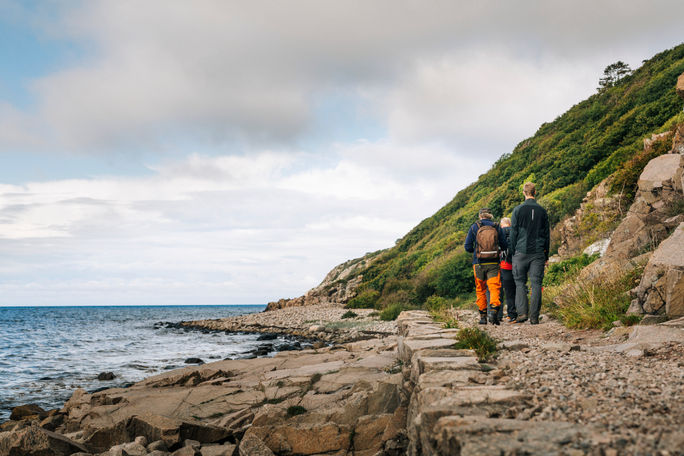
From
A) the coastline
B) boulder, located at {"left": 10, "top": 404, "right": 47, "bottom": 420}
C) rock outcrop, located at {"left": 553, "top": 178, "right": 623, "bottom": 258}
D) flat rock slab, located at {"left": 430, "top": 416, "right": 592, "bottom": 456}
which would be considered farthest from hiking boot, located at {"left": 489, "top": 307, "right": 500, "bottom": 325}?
boulder, located at {"left": 10, "top": 404, "right": 47, "bottom": 420}

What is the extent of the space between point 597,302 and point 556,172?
1900 centimetres

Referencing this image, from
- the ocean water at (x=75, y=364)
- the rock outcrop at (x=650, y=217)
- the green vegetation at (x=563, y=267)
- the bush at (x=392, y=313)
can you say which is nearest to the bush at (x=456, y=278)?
the bush at (x=392, y=313)

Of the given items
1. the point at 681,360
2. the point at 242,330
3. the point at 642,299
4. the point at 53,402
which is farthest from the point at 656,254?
the point at 242,330

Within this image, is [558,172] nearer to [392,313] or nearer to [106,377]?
[392,313]

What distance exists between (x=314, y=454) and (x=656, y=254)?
583 cm

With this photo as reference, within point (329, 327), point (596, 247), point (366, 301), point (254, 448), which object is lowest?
point (329, 327)

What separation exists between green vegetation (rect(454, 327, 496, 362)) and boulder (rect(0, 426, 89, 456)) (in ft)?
16.1

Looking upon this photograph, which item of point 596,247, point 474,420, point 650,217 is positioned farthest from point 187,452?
point 596,247

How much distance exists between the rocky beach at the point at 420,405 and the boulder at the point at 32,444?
0.5 inches

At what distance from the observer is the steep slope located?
19391 mm

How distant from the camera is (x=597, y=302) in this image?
7379 millimetres

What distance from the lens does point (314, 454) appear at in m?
4.75

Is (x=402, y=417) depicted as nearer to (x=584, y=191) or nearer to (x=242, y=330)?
(x=584, y=191)

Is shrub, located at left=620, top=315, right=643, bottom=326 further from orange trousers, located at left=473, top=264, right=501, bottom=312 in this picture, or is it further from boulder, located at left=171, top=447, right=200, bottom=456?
boulder, located at left=171, top=447, right=200, bottom=456
